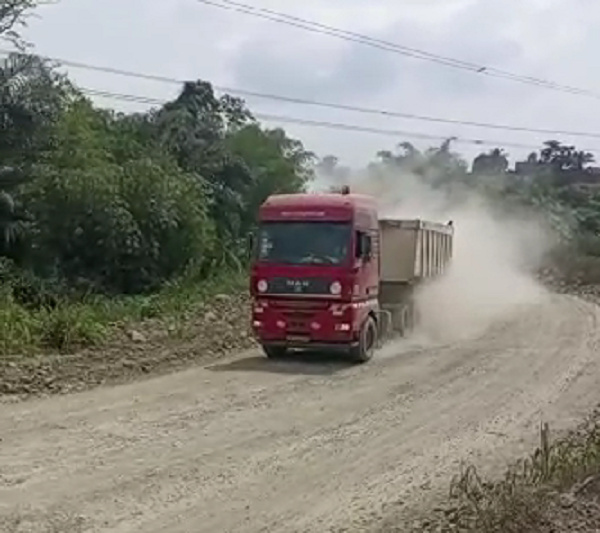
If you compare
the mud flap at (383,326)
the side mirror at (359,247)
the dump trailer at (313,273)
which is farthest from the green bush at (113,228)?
the side mirror at (359,247)

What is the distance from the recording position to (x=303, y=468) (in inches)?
448

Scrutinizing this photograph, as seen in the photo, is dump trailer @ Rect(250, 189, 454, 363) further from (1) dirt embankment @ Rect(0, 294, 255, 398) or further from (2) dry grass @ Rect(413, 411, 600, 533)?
(2) dry grass @ Rect(413, 411, 600, 533)

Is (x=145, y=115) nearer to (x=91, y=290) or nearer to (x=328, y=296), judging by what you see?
(x=91, y=290)

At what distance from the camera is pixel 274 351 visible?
21359mm

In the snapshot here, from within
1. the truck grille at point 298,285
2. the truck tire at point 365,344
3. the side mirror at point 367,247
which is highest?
the side mirror at point 367,247

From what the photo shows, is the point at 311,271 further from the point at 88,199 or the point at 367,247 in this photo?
the point at 88,199

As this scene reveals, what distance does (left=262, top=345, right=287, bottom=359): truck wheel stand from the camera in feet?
69.5

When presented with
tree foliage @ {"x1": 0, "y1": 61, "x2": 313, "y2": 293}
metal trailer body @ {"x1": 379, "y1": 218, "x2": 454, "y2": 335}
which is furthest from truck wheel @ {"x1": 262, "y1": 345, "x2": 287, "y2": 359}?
tree foliage @ {"x1": 0, "y1": 61, "x2": 313, "y2": 293}

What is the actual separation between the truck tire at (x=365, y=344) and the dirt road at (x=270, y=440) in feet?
0.91

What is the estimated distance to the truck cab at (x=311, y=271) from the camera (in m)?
19.9

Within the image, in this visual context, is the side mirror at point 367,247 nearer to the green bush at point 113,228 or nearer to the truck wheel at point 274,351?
the truck wheel at point 274,351

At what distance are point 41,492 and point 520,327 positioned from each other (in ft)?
69.8

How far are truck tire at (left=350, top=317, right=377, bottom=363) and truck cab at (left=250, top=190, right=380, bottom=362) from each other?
0.12 m

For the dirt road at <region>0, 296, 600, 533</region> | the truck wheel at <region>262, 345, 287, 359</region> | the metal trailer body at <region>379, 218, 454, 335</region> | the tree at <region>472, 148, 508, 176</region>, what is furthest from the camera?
the tree at <region>472, 148, 508, 176</region>
